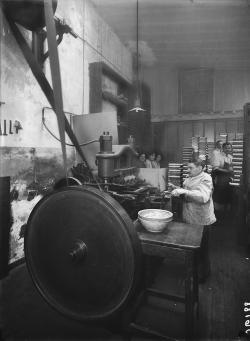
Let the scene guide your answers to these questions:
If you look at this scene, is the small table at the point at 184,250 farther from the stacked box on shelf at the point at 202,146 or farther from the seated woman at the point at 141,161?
the stacked box on shelf at the point at 202,146

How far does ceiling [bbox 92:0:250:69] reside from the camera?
19.6ft

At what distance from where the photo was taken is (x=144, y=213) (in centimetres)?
234

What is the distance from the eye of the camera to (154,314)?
7.98 feet

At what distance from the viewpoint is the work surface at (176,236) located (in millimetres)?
1908

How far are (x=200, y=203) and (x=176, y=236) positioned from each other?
1250 millimetres

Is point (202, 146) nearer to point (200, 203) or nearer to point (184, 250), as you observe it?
point (200, 203)

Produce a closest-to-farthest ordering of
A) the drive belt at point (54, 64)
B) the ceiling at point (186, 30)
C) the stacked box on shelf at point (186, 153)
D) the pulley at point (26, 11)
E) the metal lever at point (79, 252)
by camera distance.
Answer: the drive belt at point (54, 64) < the metal lever at point (79, 252) < the pulley at point (26, 11) < the ceiling at point (186, 30) < the stacked box on shelf at point (186, 153)

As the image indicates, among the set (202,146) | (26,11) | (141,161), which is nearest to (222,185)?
(141,161)

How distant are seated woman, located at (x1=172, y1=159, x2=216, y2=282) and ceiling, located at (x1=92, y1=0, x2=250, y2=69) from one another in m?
4.29

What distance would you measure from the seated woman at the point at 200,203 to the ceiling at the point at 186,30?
429cm

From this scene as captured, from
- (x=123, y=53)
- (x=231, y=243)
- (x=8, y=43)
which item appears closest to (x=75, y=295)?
(x=8, y=43)

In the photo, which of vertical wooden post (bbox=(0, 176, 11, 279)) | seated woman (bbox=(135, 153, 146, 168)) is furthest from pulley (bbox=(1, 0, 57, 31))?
seated woman (bbox=(135, 153, 146, 168))

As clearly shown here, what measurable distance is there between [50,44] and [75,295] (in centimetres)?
155

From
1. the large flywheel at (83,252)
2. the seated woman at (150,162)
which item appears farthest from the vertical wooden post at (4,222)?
the seated woman at (150,162)
